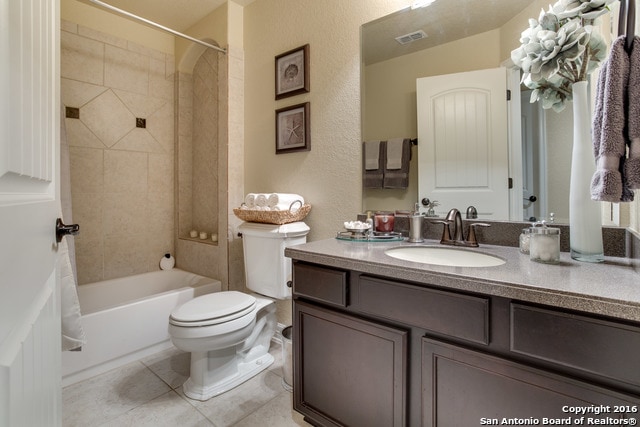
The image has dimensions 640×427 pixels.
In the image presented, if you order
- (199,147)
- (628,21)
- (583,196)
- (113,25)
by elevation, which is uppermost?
(113,25)

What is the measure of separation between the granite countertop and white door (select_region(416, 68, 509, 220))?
33 cm

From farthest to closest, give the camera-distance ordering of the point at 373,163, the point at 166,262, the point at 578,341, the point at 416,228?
the point at 166,262 → the point at 373,163 → the point at 416,228 → the point at 578,341

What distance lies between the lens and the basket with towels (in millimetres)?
1832

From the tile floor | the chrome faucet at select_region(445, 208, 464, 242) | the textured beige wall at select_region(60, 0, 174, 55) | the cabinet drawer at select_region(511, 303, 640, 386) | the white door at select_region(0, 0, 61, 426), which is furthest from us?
the textured beige wall at select_region(60, 0, 174, 55)

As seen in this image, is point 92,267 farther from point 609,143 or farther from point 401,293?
point 609,143

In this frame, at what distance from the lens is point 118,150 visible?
2.57m

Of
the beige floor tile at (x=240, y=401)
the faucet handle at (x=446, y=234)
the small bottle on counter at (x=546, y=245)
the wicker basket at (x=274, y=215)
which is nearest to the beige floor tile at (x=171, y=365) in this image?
the beige floor tile at (x=240, y=401)

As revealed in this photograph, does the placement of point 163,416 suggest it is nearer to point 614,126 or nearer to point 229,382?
point 229,382

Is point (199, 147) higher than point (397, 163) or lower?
higher

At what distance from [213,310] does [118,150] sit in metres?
1.80

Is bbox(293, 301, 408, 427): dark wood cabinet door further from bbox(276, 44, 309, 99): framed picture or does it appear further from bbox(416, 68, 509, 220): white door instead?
bbox(276, 44, 309, 99): framed picture

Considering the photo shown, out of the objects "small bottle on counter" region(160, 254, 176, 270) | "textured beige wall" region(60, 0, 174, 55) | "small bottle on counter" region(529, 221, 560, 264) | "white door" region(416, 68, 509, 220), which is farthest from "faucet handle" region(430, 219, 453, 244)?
"textured beige wall" region(60, 0, 174, 55)

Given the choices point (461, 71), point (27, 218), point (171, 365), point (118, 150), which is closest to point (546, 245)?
point (461, 71)

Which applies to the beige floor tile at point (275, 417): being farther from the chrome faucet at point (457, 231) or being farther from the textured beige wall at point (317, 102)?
the chrome faucet at point (457, 231)
